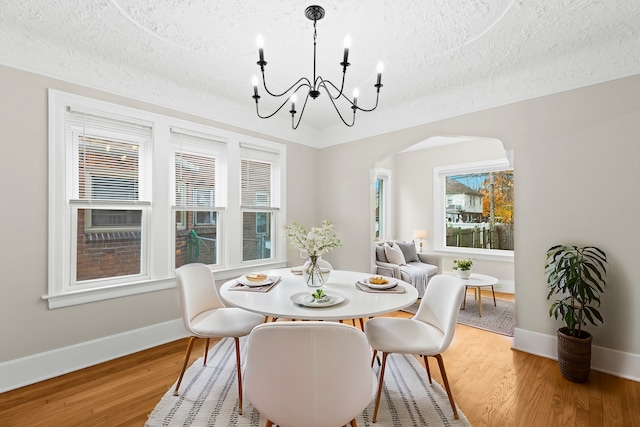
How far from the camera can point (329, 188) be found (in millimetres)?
4453

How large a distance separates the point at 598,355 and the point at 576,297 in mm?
552

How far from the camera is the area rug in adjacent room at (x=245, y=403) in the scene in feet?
6.07

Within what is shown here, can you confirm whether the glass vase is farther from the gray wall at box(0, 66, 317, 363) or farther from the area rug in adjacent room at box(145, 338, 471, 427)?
the gray wall at box(0, 66, 317, 363)

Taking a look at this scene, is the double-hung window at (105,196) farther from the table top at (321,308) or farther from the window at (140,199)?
the table top at (321,308)

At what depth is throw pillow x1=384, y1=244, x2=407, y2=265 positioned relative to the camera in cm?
445

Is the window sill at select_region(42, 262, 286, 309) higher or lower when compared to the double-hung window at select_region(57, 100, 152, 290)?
lower

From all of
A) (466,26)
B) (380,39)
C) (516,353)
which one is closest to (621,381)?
(516,353)

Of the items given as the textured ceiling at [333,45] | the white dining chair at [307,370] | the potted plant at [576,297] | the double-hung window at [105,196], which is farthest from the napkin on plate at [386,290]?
the double-hung window at [105,196]

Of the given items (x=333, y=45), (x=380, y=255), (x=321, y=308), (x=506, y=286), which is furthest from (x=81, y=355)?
(x=506, y=286)

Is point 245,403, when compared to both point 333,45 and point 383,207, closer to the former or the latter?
point 333,45

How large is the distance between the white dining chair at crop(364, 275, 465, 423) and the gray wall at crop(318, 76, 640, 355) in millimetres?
1244

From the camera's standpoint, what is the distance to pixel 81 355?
2.49m

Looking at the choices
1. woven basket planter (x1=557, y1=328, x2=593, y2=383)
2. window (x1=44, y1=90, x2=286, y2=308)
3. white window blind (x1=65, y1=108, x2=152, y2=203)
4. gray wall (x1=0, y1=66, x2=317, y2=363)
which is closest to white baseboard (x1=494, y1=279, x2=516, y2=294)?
woven basket planter (x1=557, y1=328, x2=593, y2=383)

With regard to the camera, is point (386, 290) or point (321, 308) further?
point (386, 290)
